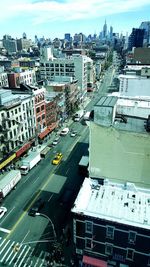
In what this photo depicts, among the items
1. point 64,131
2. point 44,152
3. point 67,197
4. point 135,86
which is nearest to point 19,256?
point 67,197

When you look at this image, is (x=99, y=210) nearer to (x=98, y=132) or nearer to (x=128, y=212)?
(x=128, y=212)

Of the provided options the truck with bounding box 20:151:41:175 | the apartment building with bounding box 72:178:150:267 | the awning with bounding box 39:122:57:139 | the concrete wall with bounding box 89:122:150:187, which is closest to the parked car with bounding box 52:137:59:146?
the awning with bounding box 39:122:57:139

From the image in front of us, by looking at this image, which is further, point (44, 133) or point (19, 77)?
point (19, 77)

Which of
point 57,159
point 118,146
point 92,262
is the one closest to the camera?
point 92,262

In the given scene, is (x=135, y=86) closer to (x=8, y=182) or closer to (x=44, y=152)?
(x=44, y=152)

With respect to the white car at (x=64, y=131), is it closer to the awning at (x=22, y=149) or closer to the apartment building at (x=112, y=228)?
the awning at (x=22, y=149)

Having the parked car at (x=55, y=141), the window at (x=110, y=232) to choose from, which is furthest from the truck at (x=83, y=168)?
the window at (x=110, y=232)
